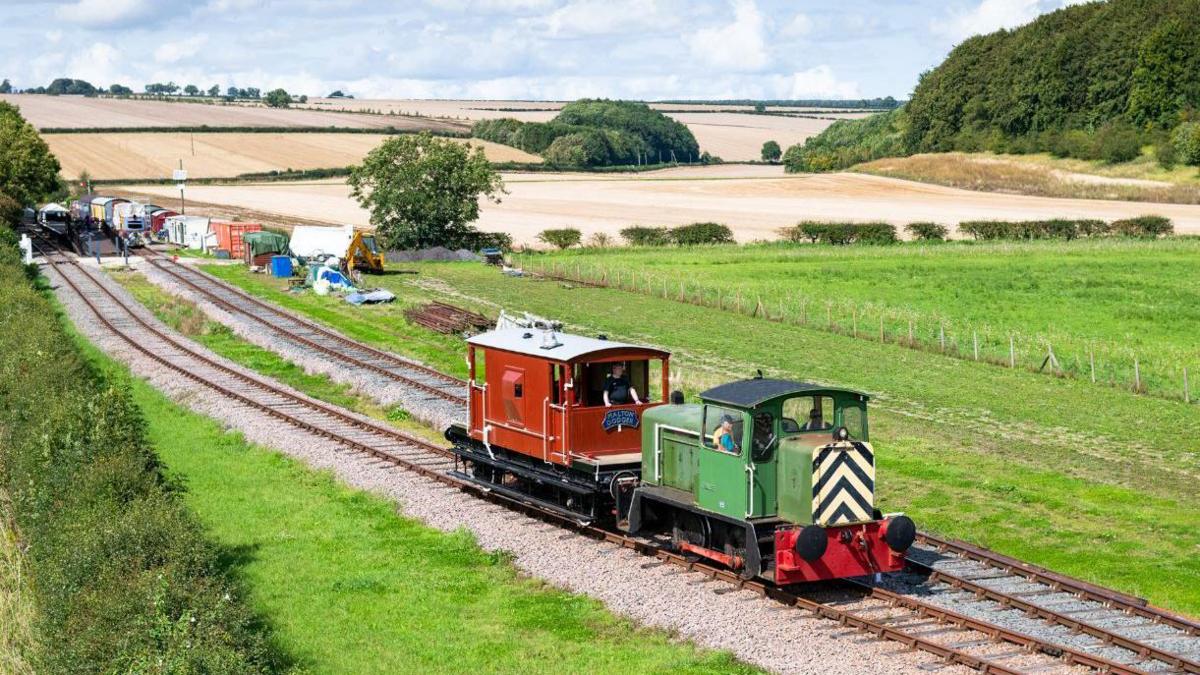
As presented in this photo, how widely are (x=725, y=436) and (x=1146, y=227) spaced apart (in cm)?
7778

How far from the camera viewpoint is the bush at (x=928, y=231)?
89.5 m

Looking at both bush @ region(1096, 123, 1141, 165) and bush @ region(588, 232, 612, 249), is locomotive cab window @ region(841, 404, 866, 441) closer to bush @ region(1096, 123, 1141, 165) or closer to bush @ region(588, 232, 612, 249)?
bush @ region(588, 232, 612, 249)

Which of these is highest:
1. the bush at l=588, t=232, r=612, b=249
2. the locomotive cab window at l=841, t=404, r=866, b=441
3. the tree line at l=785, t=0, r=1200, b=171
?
the tree line at l=785, t=0, r=1200, b=171

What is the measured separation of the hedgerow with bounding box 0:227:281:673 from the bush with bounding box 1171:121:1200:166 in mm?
109485

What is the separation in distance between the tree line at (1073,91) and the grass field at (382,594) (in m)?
109

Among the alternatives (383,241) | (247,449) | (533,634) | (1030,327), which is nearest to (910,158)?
(383,241)

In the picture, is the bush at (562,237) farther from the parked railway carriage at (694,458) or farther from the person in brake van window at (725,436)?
the person in brake van window at (725,436)

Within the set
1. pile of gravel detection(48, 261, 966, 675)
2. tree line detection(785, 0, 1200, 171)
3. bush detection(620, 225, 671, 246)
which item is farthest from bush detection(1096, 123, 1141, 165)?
pile of gravel detection(48, 261, 966, 675)

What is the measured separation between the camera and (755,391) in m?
18.8

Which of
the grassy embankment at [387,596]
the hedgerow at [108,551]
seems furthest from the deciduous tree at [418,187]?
the grassy embankment at [387,596]

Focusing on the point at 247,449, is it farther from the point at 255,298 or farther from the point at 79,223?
the point at 79,223

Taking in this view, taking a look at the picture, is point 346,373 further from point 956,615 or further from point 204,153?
point 204,153

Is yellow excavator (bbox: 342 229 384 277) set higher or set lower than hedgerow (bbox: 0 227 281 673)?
higher

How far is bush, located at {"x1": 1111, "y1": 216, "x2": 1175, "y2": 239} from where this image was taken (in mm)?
88625
